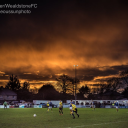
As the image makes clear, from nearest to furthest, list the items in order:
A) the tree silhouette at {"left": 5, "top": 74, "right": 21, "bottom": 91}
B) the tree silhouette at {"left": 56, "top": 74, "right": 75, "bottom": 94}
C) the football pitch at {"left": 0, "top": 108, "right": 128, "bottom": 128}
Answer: the football pitch at {"left": 0, "top": 108, "right": 128, "bottom": 128} < the tree silhouette at {"left": 56, "top": 74, "right": 75, "bottom": 94} < the tree silhouette at {"left": 5, "top": 74, "right": 21, "bottom": 91}

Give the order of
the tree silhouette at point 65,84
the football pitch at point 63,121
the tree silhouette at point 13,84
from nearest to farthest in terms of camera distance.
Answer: the football pitch at point 63,121, the tree silhouette at point 65,84, the tree silhouette at point 13,84

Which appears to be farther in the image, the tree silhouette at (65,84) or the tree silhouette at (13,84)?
the tree silhouette at (13,84)

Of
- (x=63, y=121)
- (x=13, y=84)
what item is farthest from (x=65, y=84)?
(x=63, y=121)

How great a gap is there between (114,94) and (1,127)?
104 m

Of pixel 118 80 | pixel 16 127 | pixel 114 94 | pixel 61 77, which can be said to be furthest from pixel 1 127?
pixel 114 94

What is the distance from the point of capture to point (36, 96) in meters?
Result: 137

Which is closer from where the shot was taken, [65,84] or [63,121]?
[63,121]

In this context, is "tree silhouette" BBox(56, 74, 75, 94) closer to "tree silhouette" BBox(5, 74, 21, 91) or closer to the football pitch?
"tree silhouette" BBox(5, 74, 21, 91)

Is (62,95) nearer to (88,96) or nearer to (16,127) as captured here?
(88,96)

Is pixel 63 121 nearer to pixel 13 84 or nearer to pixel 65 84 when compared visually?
pixel 65 84

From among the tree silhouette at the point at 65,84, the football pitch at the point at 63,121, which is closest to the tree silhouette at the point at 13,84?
the tree silhouette at the point at 65,84

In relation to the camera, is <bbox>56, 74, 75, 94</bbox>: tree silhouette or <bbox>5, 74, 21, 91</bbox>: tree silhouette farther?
<bbox>5, 74, 21, 91</bbox>: tree silhouette

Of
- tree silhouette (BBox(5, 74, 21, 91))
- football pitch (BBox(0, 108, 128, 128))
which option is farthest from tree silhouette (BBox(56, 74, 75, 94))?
football pitch (BBox(0, 108, 128, 128))

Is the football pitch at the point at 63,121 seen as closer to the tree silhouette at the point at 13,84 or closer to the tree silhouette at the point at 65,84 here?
the tree silhouette at the point at 65,84
